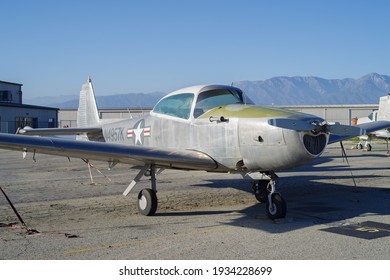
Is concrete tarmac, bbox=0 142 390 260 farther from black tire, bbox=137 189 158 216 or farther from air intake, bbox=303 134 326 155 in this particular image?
air intake, bbox=303 134 326 155

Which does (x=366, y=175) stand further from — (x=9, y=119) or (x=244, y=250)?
(x=9, y=119)

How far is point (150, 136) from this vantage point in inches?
394

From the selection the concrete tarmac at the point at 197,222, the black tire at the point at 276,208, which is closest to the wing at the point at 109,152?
the concrete tarmac at the point at 197,222

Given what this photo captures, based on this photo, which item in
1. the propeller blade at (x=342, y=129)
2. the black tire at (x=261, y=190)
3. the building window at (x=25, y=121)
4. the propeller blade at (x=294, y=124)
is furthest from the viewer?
the building window at (x=25, y=121)

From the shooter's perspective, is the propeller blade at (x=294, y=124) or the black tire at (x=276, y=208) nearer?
the propeller blade at (x=294, y=124)

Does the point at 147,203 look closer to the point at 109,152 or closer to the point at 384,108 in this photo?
the point at 109,152

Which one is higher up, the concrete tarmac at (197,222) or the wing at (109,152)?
the wing at (109,152)

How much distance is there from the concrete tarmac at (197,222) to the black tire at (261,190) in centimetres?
35

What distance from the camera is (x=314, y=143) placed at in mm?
7340

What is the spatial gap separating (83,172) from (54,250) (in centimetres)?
1166

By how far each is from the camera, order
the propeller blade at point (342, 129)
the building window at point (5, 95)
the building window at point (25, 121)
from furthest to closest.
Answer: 1. the building window at point (5, 95)
2. the building window at point (25, 121)
3. the propeller blade at point (342, 129)

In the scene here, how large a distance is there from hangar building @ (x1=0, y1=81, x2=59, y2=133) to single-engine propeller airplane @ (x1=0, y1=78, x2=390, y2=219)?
4913 cm

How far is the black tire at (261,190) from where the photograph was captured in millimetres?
10000

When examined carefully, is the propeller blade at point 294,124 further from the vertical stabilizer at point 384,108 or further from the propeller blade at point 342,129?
the vertical stabilizer at point 384,108
